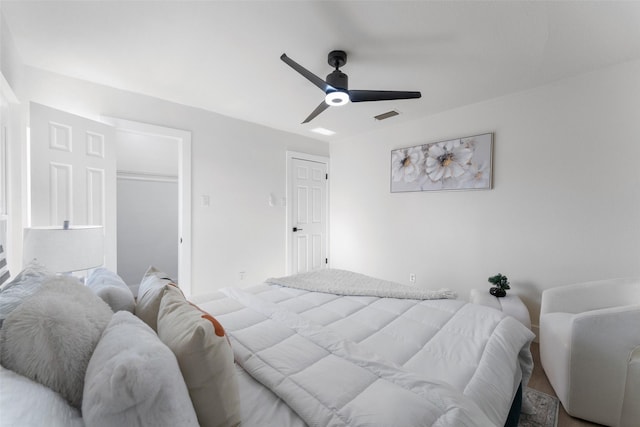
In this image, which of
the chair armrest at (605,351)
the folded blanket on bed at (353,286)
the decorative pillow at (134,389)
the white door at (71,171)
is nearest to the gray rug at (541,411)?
the chair armrest at (605,351)

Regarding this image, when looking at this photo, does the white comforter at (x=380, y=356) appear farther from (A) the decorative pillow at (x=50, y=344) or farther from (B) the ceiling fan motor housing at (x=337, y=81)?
(B) the ceiling fan motor housing at (x=337, y=81)

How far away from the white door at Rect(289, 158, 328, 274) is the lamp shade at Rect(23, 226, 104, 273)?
100 inches

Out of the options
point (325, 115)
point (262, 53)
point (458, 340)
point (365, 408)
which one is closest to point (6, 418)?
point (365, 408)

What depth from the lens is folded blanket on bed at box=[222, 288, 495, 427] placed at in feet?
2.74

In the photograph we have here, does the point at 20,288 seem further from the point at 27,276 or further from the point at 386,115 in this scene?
the point at 386,115

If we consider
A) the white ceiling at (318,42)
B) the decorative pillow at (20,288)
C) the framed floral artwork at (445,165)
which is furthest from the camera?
the framed floral artwork at (445,165)

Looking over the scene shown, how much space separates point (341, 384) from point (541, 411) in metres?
1.64

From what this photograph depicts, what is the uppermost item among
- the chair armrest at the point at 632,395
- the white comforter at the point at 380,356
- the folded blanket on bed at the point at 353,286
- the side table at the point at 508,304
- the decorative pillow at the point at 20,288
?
the decorative pillow at the point at 20,288

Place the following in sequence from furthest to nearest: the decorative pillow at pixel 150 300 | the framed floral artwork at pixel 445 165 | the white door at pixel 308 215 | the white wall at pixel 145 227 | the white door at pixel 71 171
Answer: the white door at pixel 308 215 → the white wall at pixel 145 227 → the framed floral artwork at pixel 445 165 → the white door at pixel 71 171 → the decorative pillow at pixel 150 300

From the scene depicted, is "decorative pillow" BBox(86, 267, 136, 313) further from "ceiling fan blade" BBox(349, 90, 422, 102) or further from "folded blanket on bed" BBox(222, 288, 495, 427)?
"ceiling fan blade" BBox(349, 90, 422, 102)

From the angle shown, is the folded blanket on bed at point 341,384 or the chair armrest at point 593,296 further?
the chair armrest at point 593,296

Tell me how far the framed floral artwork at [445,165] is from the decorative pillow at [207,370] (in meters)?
3.04

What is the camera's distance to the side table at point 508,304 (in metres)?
2.22

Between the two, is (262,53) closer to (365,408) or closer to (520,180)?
(365,408)
